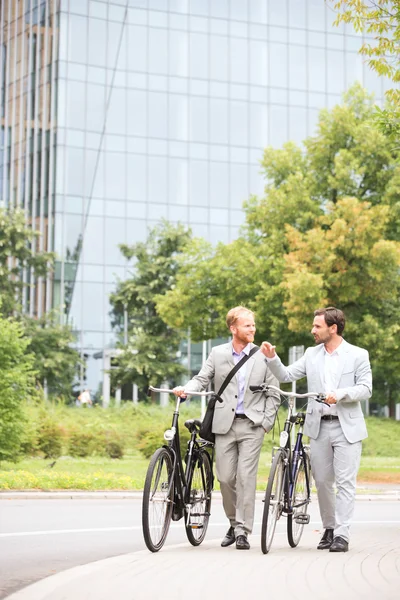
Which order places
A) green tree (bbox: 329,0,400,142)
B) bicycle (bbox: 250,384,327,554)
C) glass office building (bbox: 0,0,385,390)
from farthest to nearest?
1. glass office building (bbox: 0,0,385,390)
2. green tree (bbox: 329,0,400,142)
3. bicycle (bbox: 250,384,327,554)

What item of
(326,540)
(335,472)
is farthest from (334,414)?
(326,540)

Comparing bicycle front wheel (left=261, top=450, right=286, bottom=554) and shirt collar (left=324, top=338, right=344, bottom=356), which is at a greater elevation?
shirt collar (left=324, top=338, right=344, bottom=356)

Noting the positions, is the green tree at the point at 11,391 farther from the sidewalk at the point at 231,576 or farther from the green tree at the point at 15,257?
the green tree at the point at 15,257

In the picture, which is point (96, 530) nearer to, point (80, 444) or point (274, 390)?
point (274, 390)

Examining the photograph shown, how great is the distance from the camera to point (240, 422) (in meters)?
8.90

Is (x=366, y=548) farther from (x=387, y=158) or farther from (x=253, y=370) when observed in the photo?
(x=387, y=158)

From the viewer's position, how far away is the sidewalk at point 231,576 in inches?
241

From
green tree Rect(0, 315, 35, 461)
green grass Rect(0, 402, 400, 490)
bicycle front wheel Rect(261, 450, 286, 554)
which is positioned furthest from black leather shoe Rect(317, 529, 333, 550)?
green tree Rect(0, 315, 35, 461)

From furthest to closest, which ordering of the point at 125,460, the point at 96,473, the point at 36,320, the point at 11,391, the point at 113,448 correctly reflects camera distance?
the point at 36,320, the point at 113,448, the point at 125,460, the point at 11,391, the point at 96,473

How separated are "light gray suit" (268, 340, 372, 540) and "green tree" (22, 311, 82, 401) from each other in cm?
4048

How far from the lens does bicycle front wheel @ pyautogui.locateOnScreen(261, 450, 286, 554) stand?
8.14 meters

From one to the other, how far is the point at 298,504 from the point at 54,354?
41.2m

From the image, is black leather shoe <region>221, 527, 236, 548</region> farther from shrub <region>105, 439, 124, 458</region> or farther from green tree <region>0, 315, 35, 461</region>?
shrub <region>105, 439, 124, 458</region>

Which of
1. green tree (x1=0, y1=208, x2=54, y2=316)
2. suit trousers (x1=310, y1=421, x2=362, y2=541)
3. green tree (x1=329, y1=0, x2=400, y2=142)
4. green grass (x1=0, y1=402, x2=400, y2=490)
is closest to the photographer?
suit trousers (x1=310, y1=421, x2=362, y2=541)
